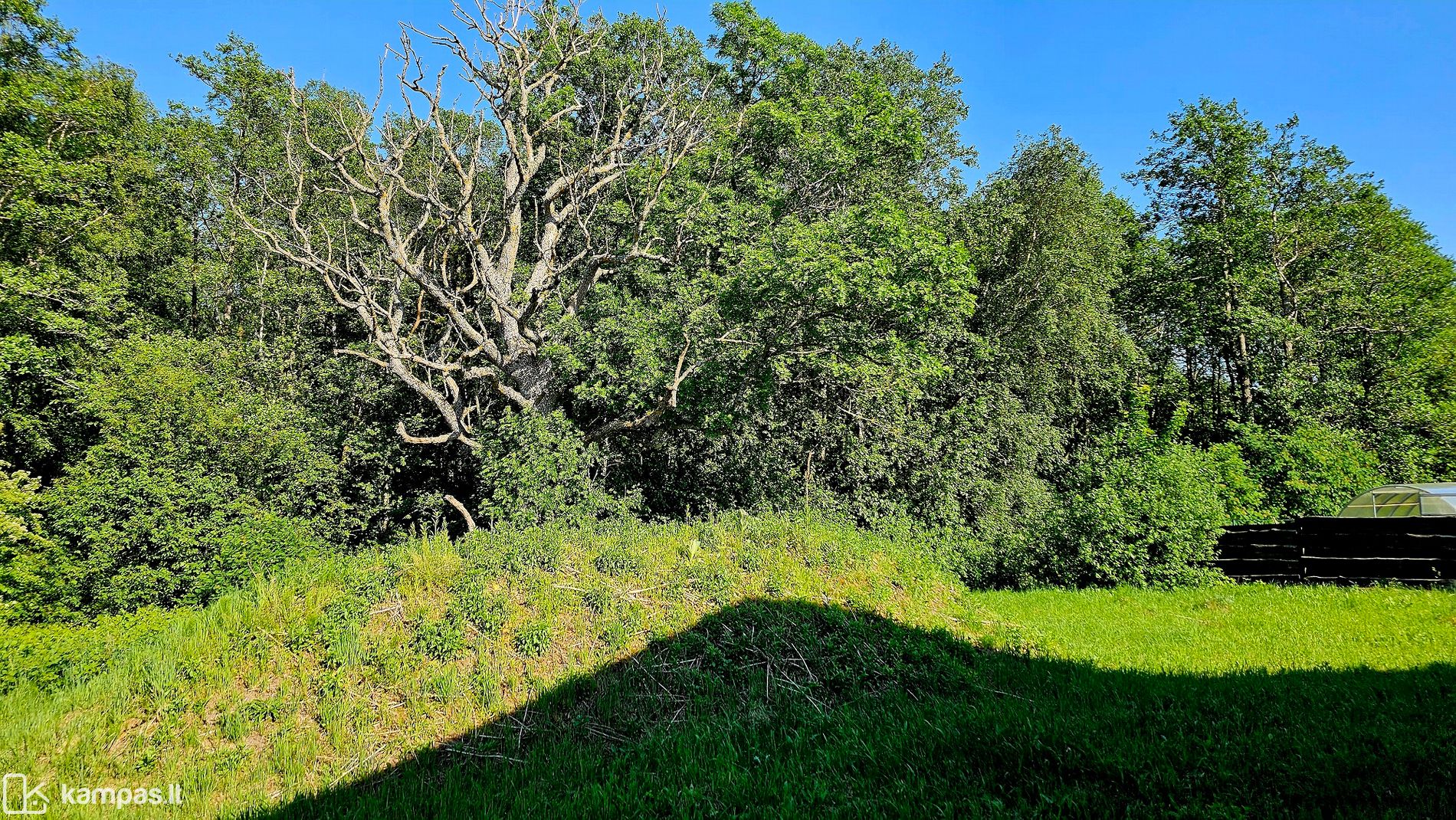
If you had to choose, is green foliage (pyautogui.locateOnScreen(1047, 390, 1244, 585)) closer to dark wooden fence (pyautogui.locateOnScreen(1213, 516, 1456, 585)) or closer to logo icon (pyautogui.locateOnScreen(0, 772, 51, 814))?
dark wooden fence (pyautogui.locateOnScreen(1213, 516, 1456, 585))

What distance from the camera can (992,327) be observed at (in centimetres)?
1877

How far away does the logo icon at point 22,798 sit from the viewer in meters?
4.91

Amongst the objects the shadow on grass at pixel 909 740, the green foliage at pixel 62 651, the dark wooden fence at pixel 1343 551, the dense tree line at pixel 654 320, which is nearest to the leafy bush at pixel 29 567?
the dense tree line at pixel 654 320

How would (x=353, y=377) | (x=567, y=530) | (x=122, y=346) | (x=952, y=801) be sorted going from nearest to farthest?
1. (x=952, y=801)
2. (x=567, y=530)
3. (x=122, y=346)
4. (x=353, y=377)

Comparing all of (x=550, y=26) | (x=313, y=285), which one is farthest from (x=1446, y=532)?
(x=313, y=285)

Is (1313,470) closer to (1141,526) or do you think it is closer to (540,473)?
(1141,526)

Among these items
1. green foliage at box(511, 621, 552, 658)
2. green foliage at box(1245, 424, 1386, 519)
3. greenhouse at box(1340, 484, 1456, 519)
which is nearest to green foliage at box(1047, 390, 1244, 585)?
greenhouse at box(1340, 484, 1456, 519)

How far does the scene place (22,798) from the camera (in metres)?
5.00

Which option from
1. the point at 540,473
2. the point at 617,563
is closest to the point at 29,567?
the point at 540,473

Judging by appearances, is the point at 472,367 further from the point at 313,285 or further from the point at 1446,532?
→ the point at 1446,532

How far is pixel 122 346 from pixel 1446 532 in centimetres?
2551

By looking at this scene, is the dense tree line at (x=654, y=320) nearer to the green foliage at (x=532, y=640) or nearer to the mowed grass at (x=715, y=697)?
the mowed grass at (x=715, y=697)

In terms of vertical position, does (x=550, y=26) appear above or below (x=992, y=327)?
above

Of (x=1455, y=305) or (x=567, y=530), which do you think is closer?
(x=567, y=530)
